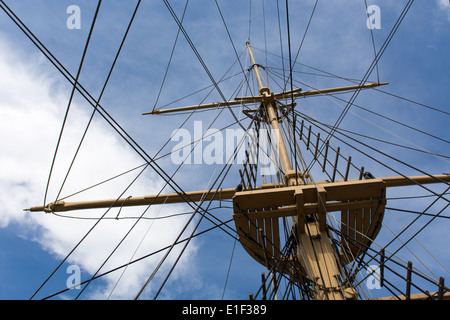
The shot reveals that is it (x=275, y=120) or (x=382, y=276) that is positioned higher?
(x=275, y=120)

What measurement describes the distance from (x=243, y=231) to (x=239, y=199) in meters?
0.68

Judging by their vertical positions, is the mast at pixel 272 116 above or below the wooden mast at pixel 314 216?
above

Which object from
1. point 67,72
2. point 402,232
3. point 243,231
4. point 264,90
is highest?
point 264,90

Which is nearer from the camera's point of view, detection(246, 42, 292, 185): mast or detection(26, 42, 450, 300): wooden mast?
detection(26, 42, 450, 300): wooden mast

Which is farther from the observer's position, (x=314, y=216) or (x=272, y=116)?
(x=272, y=116)

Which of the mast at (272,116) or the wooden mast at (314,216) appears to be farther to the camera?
the mast at (272,116)

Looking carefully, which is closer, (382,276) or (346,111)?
(382,276)

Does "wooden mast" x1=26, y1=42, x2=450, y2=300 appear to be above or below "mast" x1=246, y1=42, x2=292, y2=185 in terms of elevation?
below

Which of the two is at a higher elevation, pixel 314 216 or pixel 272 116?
pixel 272 116
